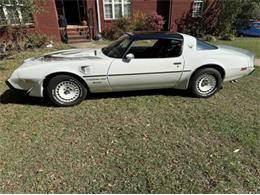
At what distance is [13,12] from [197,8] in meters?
11.2

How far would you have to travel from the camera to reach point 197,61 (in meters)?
4.39

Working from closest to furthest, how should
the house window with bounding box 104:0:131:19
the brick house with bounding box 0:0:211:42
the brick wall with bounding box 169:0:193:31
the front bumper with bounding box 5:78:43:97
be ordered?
the front bumper with bounding box 5:78:43:97, the brick house with bounding box 0:0:211:42, the house window with bounding box 104:0:131:19, the brick wall with bounding box 169:0:193:31

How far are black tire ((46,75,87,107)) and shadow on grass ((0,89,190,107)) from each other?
0.30 meters

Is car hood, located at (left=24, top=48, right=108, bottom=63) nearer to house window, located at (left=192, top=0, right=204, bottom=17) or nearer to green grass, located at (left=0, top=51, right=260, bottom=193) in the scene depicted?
green grass, located at (left=0, top=51, right=260, bottom=193)

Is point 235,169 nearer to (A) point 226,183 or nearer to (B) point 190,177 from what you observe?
(A) point 226,183

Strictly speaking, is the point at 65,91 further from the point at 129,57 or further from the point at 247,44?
the point at 247,44

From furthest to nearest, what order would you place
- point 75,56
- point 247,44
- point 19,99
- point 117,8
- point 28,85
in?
point 117,8, point 247,44, point 19,99, point 75,56, point 28,85

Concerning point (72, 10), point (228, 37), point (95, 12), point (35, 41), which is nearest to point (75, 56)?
point (35, 41)

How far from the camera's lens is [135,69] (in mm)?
4211

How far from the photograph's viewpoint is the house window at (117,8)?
42.2 ft

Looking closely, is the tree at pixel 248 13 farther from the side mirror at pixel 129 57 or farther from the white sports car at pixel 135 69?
the side mirror at pixel 129 57

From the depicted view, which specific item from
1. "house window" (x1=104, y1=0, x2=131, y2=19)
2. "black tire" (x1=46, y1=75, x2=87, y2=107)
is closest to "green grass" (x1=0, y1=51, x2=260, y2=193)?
"black tire" (x1=46, y1=75, x2=87, y2=107)

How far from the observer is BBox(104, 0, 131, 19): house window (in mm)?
12867

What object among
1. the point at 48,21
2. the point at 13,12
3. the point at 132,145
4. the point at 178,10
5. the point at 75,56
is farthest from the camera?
the point at 178,10
